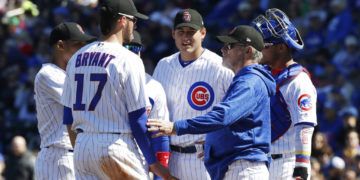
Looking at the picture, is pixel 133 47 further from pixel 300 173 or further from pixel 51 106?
pixel 300 173

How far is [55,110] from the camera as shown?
9.06 m

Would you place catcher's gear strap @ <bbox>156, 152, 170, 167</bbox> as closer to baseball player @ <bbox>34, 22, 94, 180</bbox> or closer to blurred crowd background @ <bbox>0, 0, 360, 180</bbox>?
baseball player @ <bbox>34, 22, 94, 180</bbox>

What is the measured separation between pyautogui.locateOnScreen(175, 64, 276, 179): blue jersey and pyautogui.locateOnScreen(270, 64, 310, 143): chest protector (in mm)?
776

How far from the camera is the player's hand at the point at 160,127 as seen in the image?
7.65m

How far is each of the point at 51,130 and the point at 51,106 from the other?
21cm

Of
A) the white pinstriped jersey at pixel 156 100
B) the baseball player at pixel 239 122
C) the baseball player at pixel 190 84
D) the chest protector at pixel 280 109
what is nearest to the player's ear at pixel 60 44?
the white pinstriped jersey at pixel 156 100

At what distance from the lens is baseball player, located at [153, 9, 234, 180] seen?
9211mm

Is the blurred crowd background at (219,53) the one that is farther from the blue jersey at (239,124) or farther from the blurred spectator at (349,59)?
the blue jersey at (239,124)

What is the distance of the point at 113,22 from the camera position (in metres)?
7.74

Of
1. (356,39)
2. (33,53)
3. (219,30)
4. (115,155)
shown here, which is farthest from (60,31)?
(33,53)

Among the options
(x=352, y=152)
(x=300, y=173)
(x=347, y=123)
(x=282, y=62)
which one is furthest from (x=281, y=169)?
(x=347, y=123)

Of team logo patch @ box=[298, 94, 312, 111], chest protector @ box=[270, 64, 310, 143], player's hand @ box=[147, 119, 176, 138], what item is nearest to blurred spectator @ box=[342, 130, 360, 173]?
chest protector @ box=[270, 64, 310, 143]

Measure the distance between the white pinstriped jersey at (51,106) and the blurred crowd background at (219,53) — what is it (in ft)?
18.8

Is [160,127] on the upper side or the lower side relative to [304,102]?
lower
